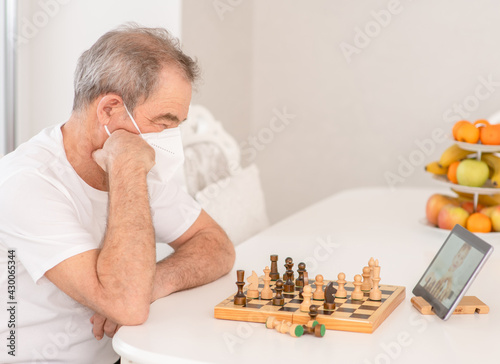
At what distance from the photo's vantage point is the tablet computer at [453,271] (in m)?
1.26

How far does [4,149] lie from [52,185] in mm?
1456

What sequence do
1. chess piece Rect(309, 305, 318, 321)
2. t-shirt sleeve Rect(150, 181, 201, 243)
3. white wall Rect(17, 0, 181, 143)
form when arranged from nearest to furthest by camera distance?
chess piece Rect(309, 305, 318, 321)
t-shirt sleeve Rect(150, 181, 201, 243)
white wall Rect(17, 0, 181, 143)

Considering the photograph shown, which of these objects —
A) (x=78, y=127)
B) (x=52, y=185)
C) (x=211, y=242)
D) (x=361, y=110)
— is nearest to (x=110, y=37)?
(x=78, y=127)

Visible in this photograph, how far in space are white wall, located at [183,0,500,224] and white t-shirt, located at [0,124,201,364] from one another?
7.54 ft

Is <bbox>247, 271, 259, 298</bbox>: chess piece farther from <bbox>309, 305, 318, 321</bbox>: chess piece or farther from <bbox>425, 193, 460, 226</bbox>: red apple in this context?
<bbox>425, 193, 460, 226</bbox>: red apple

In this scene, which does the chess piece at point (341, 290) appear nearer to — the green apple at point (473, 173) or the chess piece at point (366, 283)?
the chess piece at point (366, 283)

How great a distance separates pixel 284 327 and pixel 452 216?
41.1 inches

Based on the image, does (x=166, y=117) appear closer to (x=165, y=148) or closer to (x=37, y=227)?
(x=165, y=148)

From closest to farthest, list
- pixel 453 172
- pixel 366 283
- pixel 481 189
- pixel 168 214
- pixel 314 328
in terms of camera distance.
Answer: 1. pixel 314 328
2. pixel 366 283
3. pixel 168 214
4. pixel 481 189
5. pixel 453 172

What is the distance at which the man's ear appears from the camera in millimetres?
1505

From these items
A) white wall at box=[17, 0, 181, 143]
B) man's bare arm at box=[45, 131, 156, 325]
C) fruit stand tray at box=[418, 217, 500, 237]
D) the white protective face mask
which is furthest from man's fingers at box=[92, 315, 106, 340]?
white wall at box=[17, 0, 181, 143]

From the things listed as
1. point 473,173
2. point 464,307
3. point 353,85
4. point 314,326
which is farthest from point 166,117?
point 353,85

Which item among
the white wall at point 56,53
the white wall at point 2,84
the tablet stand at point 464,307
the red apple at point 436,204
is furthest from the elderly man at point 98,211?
the white wall at point 56,53

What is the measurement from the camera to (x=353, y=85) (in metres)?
4.13
